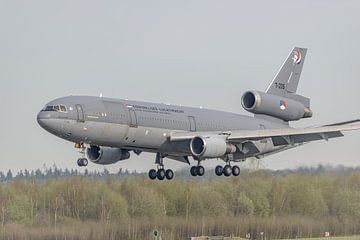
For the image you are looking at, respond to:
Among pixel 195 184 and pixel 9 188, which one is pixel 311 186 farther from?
pixel 9 188

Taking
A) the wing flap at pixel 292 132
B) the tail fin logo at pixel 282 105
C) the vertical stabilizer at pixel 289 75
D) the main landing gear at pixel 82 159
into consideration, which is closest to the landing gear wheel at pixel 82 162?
the main landing gear at pixel 82 159

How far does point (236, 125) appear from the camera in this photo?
6762cm

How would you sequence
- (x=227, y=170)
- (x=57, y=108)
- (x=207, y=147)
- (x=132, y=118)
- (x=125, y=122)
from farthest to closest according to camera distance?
(x=227, y=170), (x=207, y=147), (x=132, y=118), (x=125, y=122), (x=57, y=108)

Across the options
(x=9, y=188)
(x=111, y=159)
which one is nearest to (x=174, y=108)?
(x=111, y=159)

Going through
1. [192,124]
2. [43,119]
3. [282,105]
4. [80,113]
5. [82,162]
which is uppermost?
[282,105]

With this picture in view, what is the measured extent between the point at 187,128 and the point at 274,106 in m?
8.02

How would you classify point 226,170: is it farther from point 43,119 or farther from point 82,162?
point 43,119

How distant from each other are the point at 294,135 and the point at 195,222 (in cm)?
1884

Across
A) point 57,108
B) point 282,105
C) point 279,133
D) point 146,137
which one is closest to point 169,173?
point 146,137

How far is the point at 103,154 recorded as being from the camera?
6406 cm

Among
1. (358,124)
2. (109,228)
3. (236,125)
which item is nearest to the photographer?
(358,124)

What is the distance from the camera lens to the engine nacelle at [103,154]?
64.1 metres

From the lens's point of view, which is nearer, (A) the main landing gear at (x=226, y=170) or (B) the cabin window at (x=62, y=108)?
(B) the cabin window at (x=62, y=108)

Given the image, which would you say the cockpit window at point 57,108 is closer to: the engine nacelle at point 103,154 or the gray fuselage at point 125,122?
the gray fuselage at point 125,122
